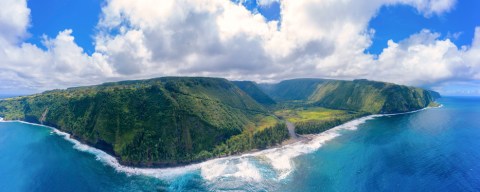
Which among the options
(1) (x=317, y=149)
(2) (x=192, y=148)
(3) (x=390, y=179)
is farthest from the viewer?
(1) (x=317, y=149)

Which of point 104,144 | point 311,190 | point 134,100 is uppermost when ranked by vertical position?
point 134,100

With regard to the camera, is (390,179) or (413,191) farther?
(390,179)

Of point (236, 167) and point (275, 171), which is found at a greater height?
point (236, 167)

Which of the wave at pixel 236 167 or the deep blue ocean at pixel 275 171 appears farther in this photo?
the wave at pixel 236 167

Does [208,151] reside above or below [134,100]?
below

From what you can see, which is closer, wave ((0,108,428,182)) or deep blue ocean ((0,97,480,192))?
deep blue ocean ((0,97,480,192))

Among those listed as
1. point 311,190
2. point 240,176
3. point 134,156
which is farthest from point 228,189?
point 134,156

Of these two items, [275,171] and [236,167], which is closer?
[275,171]

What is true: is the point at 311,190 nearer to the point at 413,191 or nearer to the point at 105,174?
the point at 413,191

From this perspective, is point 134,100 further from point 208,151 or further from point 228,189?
point 228,189

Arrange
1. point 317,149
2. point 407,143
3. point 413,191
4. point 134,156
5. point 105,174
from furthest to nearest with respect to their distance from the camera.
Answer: point 407,143
point 317,149
point 134,156
point 105,174
point 413,191
